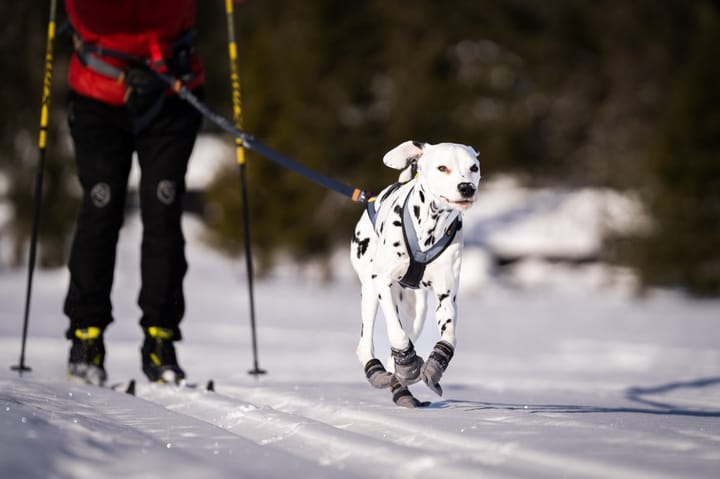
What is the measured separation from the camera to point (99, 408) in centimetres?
325

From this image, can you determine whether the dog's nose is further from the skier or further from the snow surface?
the skier

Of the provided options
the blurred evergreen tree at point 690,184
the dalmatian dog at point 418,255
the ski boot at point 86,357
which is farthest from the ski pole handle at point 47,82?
the blurred evergreen tree at point 690,184

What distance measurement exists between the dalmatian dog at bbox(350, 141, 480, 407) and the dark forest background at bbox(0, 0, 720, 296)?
14.6m

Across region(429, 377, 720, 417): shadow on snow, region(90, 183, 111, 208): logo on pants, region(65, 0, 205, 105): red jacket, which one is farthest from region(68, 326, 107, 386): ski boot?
region(429, 377, 720, 417): shadow on snow

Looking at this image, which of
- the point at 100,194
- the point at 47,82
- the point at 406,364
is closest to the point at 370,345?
the point at 406,364

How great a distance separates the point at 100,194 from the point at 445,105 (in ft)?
69.2

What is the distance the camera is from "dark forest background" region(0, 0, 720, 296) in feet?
63.1

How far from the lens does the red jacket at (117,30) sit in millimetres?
4348

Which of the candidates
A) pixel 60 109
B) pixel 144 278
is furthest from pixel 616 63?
pixel 144 278

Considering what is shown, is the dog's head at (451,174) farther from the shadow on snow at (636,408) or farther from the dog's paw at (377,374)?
the shadow on snow at (636,408)

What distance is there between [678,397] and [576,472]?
12.2 feet

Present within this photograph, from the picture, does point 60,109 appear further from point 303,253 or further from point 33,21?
point 303,253

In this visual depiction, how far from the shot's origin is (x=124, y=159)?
4.52 meters

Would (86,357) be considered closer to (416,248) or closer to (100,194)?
(100,194)
